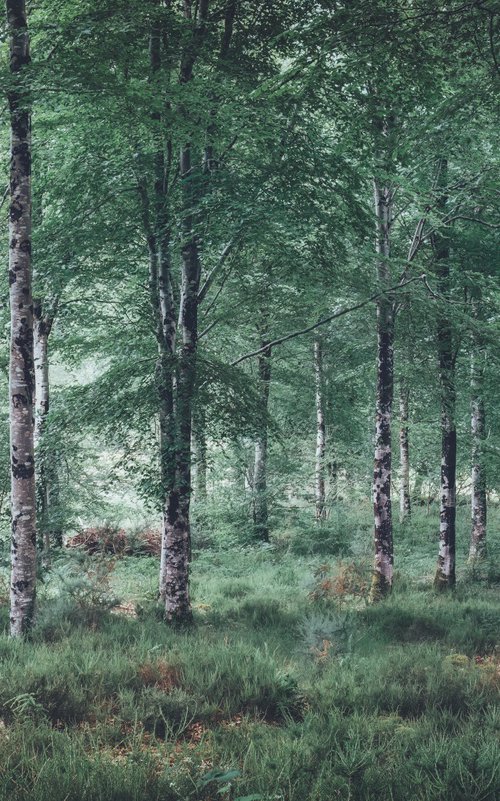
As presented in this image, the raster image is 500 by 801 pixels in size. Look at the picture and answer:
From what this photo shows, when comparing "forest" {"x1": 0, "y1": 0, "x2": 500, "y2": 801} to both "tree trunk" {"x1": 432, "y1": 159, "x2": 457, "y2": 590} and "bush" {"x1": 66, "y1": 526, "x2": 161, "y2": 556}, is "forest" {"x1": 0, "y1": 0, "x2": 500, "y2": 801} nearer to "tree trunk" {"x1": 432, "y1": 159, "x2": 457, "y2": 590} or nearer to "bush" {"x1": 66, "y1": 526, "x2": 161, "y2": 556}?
"tree trunk" {"x1": 432, "y1": 159, "x2": 457, "y2": 590}

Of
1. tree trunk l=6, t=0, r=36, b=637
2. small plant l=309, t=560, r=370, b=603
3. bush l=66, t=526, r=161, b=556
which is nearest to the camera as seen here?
tree trunk l=6, t=0, r=36, b=637

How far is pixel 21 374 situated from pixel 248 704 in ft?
17.3

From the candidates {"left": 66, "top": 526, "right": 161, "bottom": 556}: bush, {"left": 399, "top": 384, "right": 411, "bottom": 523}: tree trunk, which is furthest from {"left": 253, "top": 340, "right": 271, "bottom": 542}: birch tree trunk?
{"left": 399, "top": 384, "right": 411, "bottom": 523}: tree trunk

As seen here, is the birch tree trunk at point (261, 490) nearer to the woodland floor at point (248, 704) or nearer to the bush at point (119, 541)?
the bush at point (119, 541)

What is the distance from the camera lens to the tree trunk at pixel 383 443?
1216 cm

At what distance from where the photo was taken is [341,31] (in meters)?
5.18

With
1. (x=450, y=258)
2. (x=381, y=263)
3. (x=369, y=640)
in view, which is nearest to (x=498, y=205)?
(x=450, y=258)

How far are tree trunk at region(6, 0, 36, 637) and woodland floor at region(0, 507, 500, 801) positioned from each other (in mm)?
837

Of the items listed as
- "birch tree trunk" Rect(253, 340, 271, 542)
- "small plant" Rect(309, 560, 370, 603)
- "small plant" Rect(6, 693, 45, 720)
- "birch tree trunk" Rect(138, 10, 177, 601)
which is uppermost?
"birch tree trunk" Rect(138, 10, 177, 601)

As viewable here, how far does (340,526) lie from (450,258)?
37.1 ft

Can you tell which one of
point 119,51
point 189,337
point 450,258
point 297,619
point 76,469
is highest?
point 119,51

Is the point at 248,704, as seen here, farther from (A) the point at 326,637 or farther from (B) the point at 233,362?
(B) the point at 233,362

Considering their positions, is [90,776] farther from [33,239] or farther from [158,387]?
[33,239]

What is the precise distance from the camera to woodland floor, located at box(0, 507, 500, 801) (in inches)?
159
